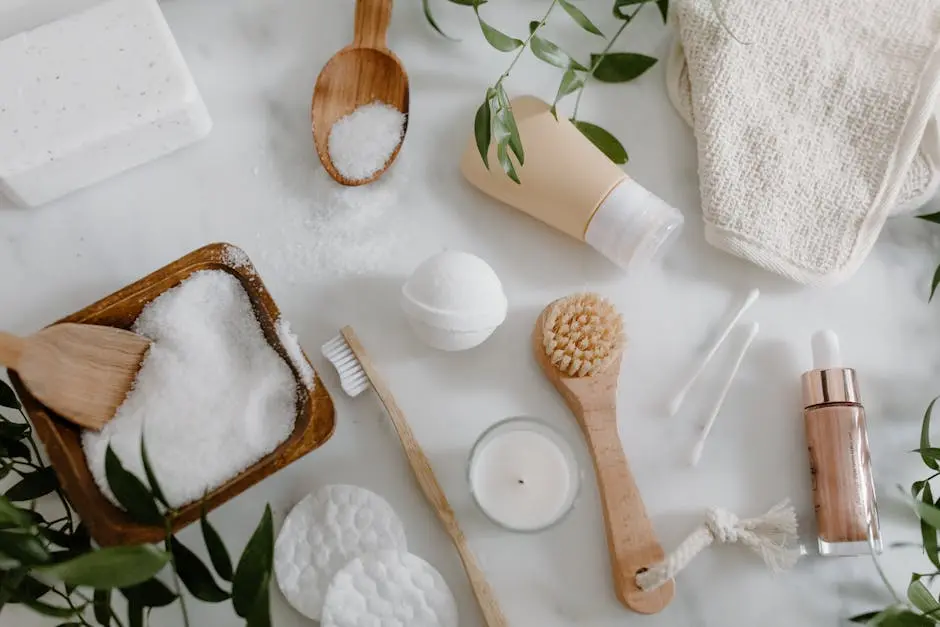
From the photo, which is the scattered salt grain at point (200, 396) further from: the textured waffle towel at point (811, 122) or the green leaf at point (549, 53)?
the textured waffle towel at point (811, 122)

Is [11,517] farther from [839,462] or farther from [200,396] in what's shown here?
[839,462]

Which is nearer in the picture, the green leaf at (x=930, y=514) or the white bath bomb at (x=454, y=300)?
the green leaf at (x=930, y=514)

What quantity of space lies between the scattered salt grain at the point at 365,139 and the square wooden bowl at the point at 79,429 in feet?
0.46

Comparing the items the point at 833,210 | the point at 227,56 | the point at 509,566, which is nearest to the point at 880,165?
the point at 833,210

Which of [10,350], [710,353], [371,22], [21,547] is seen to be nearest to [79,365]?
[10,350]

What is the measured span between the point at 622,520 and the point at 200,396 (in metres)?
0.33

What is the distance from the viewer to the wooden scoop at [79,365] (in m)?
0.54

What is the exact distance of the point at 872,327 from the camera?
2.39 feet

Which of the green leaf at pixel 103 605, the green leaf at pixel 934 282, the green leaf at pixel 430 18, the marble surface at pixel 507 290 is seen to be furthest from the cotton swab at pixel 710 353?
the green leaf at pixel 103 605

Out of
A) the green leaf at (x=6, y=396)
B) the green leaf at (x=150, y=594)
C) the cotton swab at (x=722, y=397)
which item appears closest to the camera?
the green leaf at (x=150, y=594)

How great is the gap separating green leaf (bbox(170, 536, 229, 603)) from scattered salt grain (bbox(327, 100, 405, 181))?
1.07 ft

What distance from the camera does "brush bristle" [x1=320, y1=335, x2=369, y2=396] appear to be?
667mm

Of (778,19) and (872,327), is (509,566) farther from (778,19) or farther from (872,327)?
(778,19)

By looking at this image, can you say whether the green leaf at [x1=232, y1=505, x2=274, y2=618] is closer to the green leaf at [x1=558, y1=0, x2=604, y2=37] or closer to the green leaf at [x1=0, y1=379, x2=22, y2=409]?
the green leaf at [x1=0, y1=379, x2=22, y2=409]
